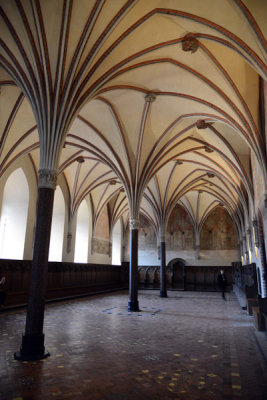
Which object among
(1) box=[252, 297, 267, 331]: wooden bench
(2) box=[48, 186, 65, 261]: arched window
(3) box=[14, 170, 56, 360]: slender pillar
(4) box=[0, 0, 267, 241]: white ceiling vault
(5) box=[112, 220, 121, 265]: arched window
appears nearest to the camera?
(3) box=[14, 170, 56, 360]: slender pillar

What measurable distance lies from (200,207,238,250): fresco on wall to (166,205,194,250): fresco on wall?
130cm

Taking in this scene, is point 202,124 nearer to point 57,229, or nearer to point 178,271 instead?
point 57,229

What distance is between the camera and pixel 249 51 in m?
7.07

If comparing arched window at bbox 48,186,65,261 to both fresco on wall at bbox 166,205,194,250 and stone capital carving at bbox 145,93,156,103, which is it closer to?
stone capital carving at bbox 145,93,156,103

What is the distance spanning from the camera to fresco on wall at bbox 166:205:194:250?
97.2 feet

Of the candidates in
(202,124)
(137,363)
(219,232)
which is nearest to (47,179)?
(137,363)

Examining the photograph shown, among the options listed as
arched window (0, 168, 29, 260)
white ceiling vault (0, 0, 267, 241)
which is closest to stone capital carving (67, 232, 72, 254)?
arched window (0, 168, 29, 260)

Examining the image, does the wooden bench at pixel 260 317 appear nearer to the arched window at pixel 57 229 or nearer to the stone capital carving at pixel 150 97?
the stone capital carving at pixel 150 97

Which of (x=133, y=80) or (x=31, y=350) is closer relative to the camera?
(x=31, y=350)

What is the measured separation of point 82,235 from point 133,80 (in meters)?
15.6

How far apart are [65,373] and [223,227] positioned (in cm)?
2584

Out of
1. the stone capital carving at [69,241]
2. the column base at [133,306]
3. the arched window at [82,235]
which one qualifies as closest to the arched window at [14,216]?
the stone capital carving at [69,241]

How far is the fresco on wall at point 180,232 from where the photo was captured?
29.6 m

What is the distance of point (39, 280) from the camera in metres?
6.68
